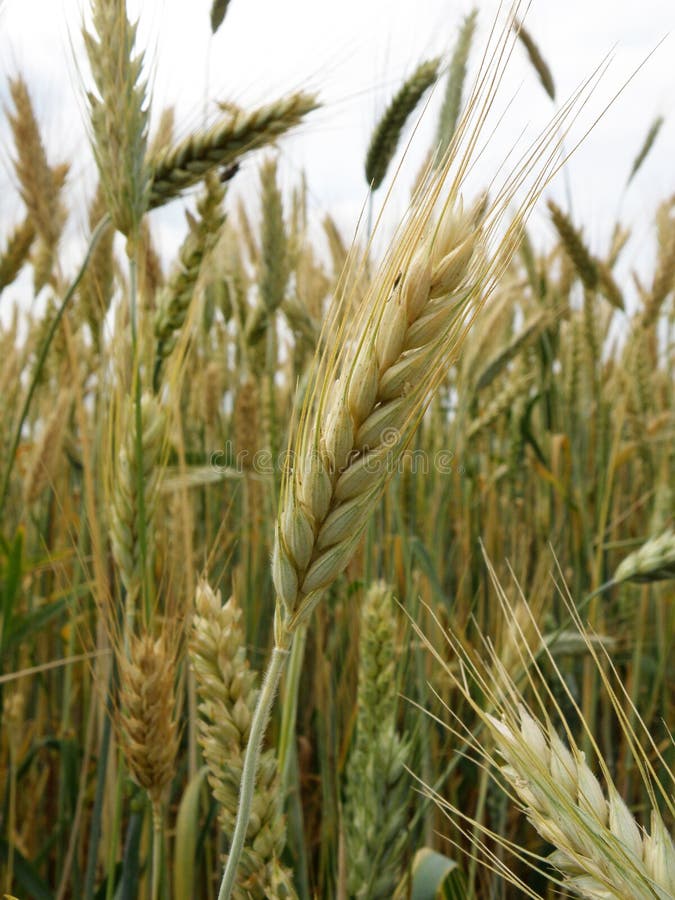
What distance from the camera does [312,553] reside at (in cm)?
61

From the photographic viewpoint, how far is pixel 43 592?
91.6 inches

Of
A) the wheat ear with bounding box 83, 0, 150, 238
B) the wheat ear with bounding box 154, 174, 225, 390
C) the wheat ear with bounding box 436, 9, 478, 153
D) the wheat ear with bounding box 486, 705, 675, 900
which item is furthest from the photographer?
the wheat ear with bounding box 436, 9, 478, 153

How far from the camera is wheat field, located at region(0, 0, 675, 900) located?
625mm

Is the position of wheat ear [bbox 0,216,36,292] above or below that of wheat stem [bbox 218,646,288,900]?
above

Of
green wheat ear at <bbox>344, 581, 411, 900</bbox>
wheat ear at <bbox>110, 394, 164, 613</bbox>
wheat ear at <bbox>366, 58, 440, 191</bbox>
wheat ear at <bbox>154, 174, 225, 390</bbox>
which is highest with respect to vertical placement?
wheat ear at <bbox>366, 58, 440, 191</bbox>

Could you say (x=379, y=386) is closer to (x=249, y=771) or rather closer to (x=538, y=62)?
(x=249, y=771)

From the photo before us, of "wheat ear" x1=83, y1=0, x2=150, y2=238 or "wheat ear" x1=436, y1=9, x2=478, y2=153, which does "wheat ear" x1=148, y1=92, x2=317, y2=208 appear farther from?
"wheat ear" x1=436, y1=9, x2=478, y2=153

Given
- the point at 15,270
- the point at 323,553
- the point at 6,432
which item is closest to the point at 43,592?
the point at 6,432

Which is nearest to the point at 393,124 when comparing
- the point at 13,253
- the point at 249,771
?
the point at 13,253

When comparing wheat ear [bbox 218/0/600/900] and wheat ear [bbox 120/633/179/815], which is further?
wheat ear [bbox 120/633/179/815]

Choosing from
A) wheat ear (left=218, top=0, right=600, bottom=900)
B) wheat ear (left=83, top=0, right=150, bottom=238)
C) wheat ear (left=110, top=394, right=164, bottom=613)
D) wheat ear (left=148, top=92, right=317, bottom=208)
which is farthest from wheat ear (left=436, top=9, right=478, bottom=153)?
wheat ear (left=218, top=0, right=600, bottom=900)

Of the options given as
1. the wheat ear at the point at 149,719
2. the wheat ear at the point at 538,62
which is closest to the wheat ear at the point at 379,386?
the wheat ear at the point at 149,719

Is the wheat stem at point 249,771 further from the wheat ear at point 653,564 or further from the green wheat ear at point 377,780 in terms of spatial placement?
the wheat ear at point 653,564

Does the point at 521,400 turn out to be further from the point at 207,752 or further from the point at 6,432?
the point at 207,752
